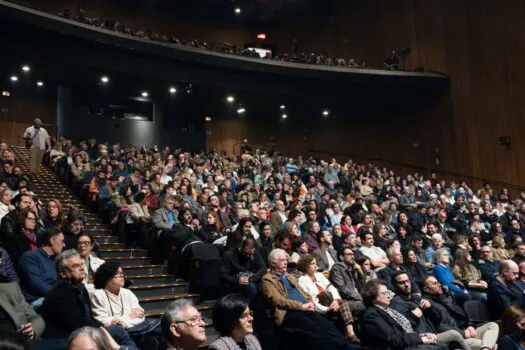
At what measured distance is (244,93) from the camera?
15.9 meters

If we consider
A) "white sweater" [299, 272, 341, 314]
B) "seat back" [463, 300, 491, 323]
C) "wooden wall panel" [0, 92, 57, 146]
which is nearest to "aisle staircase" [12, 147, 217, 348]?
"white sweater" [299, 272, 341, 314]

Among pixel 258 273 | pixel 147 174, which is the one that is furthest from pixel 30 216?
pixel 147 174

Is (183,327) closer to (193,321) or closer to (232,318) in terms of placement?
(193,321)

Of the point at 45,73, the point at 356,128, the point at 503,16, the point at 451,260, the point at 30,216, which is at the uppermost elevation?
the point at 503,16

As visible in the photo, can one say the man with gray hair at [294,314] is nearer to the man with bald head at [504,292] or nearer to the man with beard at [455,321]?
the man with beard at [455,321]

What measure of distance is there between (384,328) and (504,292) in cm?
195

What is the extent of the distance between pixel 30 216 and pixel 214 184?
521 cm

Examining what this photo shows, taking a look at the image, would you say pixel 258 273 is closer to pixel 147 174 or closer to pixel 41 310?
pixel 41 310

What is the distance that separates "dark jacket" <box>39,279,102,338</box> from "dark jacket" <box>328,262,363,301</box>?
2389mm

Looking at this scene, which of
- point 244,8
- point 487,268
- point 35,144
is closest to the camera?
point 487,268

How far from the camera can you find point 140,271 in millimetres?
5543

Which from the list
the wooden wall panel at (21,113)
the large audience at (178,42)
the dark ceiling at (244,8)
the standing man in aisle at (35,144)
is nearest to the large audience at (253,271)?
the standing man in aisle at (35,144)

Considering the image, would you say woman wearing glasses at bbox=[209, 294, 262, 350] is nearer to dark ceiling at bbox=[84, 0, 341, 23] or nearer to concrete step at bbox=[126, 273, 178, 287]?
concrete step at bbox=[126, 273, 178, 287]

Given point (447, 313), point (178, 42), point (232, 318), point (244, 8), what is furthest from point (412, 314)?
point (244, 8)
